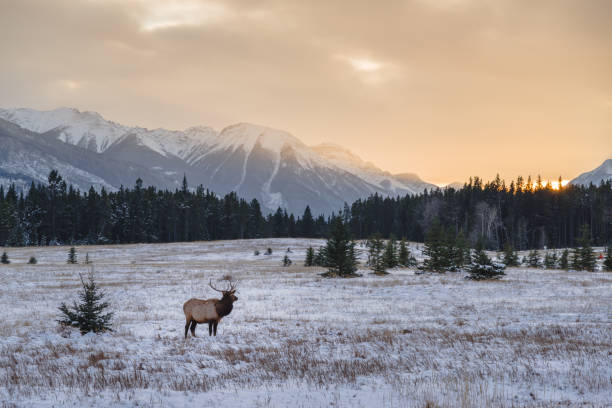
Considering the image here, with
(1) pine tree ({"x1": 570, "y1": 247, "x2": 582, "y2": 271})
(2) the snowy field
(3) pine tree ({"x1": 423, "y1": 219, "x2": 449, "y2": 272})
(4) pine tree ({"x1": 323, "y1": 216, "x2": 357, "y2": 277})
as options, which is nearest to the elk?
(2) the snowy field

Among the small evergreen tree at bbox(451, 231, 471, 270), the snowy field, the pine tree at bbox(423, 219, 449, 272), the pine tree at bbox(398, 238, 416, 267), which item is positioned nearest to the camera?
the snowy field

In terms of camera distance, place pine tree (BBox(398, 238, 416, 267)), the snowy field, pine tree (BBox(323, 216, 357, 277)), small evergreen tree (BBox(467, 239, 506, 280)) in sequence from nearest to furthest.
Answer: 1. the snowy field
2. small evergreen tree (BBox(467, 239, 506, 280))
3. pine tree (BBox(323, 216, 357, 277))
4. pine tree (BBox(398, 238, 416, 267))

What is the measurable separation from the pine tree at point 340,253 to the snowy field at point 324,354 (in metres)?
13.7

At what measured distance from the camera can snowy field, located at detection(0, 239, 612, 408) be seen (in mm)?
8211

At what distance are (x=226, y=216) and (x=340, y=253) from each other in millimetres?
98668

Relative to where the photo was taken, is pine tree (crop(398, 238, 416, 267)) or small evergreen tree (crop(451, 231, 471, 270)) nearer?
small evergreen tree (crop(451, 231, 471, 270))

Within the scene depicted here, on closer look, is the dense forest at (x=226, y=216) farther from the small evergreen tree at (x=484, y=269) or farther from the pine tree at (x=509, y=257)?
the small evergreen tree at (x=484, y=269)

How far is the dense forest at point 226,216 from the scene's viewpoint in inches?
4306

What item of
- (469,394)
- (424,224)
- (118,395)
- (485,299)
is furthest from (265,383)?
(424,224)

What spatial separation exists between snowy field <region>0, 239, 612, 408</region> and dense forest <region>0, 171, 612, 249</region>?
280 ft

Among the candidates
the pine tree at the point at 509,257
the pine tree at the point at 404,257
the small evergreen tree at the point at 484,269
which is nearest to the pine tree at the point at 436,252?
the small evergreen tree at the point at 484,269

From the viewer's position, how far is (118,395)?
8.12m

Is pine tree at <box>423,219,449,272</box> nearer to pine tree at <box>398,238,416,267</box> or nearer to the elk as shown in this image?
pine tree at <box>398,238,416,267</box>

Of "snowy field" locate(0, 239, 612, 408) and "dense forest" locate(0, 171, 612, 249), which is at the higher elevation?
"dense forest" locate(0, 171, 612, 249)
